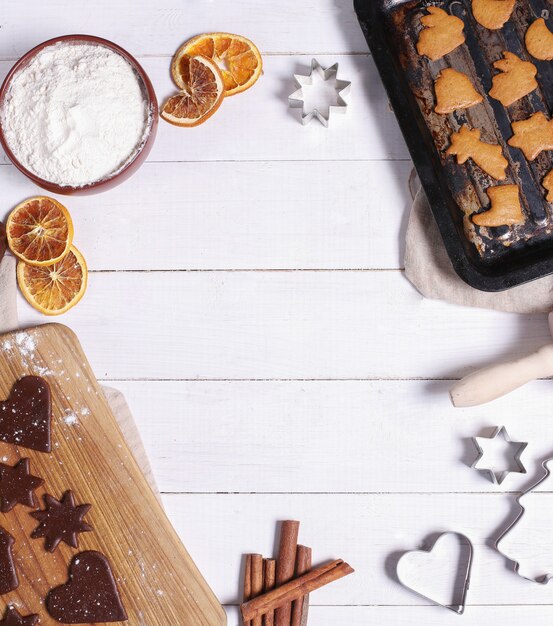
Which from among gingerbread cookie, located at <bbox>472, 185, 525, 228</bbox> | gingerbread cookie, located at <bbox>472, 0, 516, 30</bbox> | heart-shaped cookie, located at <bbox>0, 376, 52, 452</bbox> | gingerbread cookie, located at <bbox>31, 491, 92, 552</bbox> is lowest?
gingerbread cookie, located at <bbox>31, 491, 92, 552</bbox>

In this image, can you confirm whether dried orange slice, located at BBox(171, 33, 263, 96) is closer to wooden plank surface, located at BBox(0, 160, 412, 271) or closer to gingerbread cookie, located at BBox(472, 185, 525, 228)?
wooden plank surface, located at BBox(0, 160, 412, 271)

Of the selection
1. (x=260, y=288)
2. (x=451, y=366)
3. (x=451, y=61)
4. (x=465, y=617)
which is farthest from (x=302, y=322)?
(x=465, y=617)

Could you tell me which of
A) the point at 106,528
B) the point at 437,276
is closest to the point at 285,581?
the point at 106,528

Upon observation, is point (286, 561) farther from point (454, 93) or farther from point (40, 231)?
point (454, 93)

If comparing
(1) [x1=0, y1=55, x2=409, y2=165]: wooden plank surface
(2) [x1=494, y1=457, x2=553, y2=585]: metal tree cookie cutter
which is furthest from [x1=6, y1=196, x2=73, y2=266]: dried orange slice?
(2) [x1=494, y1=457, x2=553, y2=585]: metal tree cookie cutter

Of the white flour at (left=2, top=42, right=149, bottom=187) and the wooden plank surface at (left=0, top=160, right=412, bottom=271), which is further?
the wooden plank surface at (left=0, top=160, right=412, bottom=271)
